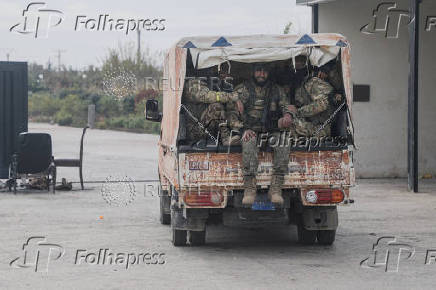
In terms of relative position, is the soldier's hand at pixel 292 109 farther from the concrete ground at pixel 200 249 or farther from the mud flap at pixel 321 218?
the concrete ground at pixel 200 249

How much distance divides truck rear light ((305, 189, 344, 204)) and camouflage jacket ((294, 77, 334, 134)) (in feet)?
3.55

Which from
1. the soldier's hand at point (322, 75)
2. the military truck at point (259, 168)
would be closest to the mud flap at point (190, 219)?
the military truck at point (259, 168)

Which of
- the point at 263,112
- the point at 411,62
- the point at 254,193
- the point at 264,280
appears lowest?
the point at 264,280

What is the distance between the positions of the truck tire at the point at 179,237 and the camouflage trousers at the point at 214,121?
1255mm

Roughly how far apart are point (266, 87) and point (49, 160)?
7.64 metres

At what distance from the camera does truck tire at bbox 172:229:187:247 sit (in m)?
11.3

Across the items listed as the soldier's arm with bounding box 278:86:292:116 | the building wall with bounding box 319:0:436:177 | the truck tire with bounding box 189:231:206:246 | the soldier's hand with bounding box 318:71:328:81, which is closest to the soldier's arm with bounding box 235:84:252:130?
the soldier's arm with bounding box 278:86:292:116

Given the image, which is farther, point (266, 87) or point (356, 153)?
point (356, 153)

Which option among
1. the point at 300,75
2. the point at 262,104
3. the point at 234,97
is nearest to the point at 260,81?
the point at 262,104

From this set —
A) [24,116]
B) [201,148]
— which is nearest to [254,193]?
[201,148]

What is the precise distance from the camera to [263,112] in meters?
11.7

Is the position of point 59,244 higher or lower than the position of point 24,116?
lower

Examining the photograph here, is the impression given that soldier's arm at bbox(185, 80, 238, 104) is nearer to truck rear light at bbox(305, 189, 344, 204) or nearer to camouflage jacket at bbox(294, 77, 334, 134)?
camouflage jacket at bbox(294, 77, 334, 134)

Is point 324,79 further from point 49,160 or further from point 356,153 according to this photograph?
point 356,153
